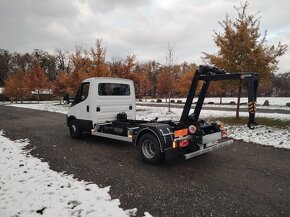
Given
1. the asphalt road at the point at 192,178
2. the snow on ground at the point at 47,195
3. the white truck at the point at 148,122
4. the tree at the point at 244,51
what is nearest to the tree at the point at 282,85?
the tree at the point at 244,51

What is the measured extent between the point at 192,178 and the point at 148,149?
1.52 meters

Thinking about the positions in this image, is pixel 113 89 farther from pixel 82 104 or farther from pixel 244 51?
pixel 244 51

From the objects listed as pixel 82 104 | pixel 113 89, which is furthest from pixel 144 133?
pixel 82 104

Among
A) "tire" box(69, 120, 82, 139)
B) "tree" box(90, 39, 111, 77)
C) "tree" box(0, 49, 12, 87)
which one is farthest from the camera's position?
"tree" box(0, 49, 12, 87)

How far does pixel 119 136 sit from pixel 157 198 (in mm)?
3167

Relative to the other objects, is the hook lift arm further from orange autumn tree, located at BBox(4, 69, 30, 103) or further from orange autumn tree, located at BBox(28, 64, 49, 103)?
orange autumn tree, located at BBox(4, 69, 30, 103)

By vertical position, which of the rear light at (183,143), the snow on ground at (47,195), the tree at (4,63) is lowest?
the snow on ground at (47,195)

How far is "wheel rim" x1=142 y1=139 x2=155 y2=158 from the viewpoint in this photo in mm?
5605

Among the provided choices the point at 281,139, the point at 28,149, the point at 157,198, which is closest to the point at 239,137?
the point at 281,139

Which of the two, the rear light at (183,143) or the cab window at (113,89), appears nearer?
the rear light at (183,143)

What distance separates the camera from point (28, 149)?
7.24m

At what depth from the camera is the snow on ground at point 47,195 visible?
337 centimetres

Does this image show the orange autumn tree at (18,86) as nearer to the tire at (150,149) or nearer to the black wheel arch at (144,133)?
the black wheel arch at (144,133)

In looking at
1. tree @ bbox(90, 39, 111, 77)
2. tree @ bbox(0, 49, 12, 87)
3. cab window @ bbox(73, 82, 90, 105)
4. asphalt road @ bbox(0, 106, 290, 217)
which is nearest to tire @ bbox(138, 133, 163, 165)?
asphalt road @ bbox(0, 106, 290, 217)
